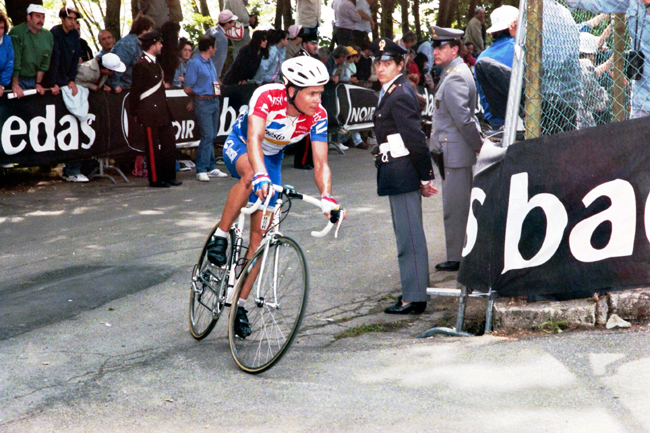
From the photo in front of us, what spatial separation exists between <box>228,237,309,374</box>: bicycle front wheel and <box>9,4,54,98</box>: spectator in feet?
25.1

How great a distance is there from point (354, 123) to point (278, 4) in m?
7.59

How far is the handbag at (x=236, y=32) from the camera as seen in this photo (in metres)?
15.4

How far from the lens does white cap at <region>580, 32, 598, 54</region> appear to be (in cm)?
639

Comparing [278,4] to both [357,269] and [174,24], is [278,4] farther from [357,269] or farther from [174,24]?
[357,269]

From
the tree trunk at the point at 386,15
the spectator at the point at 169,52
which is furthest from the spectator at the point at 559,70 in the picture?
the tree trunk at the point at 386,15

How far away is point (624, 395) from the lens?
415cm

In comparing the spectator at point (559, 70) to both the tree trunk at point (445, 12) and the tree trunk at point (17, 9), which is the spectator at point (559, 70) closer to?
the tree trunk at point (17, 9)

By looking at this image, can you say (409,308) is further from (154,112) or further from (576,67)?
Result: (154,112)

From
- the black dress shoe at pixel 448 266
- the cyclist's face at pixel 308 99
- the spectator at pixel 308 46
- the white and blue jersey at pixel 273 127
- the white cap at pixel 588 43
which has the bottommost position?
the black dress shoe at pixel 448 266

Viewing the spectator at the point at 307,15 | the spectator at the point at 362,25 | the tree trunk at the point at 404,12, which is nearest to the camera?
the spectator at the point at 307,15

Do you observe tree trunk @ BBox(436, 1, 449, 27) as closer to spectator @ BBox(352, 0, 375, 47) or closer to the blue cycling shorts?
spectator @ BBox(352, 0, 375, 47)

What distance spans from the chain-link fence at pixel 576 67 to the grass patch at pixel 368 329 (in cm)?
159

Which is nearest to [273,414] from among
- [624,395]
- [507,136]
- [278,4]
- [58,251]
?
[624,395]

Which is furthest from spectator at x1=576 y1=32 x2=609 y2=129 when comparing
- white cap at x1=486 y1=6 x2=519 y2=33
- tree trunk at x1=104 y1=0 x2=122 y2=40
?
tree trunk at x1=104 y1=0 x2=122 y2=40
